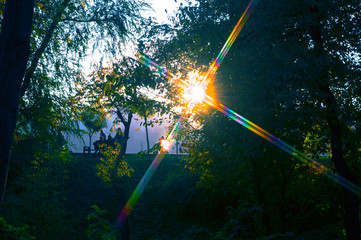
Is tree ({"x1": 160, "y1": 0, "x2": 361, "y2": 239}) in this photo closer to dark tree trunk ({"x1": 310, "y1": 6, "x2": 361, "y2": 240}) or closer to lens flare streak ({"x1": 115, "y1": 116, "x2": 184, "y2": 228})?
dark tree trunk ({"x1": 310, "y1": 6, "x2": 361, "y2": 240})

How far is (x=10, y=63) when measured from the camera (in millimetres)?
3062

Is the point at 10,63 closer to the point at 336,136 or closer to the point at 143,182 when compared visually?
the point at 336,136

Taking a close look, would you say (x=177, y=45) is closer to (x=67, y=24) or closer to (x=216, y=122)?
(x=216, y=122)

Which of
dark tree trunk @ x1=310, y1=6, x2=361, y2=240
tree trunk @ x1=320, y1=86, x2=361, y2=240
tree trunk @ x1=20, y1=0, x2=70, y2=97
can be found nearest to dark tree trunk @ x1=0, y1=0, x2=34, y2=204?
dark tree trunk @ x1=310, y1=6, x2=361, y2=240

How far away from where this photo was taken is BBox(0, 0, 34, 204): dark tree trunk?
2.99 m

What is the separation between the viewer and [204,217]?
15836 millimetres

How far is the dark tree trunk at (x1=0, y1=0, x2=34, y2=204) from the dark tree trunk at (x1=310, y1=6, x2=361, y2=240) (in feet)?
17.1

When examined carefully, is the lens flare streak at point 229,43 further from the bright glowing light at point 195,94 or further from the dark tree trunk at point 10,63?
the dark tree trunk at point 10,63

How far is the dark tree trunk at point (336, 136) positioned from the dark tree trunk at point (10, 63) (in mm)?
5218

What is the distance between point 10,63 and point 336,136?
630cm

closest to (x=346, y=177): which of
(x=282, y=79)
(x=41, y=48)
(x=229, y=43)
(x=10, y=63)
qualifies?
(x=282, y=79)

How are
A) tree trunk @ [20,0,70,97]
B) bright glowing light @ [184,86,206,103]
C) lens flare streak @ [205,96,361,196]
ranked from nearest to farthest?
lens flare streak @ [205,96,361,196]
bright glowing light @ [184,86,206,103]
tree trunk @ [20,0,70,97]

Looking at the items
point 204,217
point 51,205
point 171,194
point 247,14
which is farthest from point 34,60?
point 171,194

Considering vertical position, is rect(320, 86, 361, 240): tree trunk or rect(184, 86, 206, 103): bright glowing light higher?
rect(184, 86, 206, 103): bright glowing light
